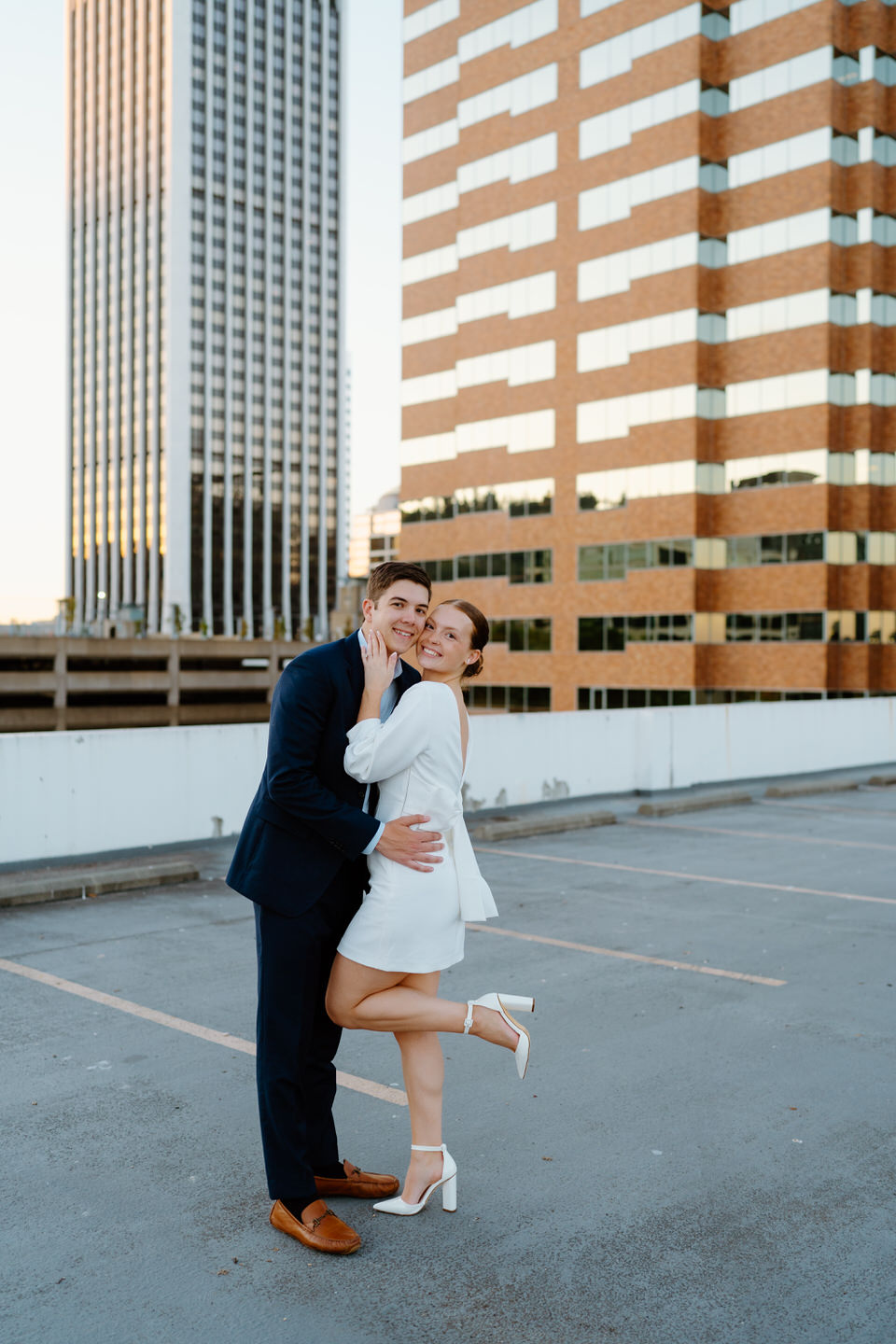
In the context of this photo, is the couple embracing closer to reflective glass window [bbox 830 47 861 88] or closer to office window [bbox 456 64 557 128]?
reflective glass window [bbox 830 47 861 88]

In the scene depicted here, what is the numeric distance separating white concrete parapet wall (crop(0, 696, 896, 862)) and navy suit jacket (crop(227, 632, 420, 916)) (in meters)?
6.60

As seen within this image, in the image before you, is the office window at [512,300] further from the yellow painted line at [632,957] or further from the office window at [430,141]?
the yellow painted line at [632,957]

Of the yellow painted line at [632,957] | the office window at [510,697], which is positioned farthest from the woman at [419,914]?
the office window at [510,697]

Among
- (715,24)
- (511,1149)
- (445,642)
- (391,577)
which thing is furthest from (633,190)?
Answer: (511,1149)

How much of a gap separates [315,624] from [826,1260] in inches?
5539

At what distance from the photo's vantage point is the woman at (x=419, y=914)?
3469mm

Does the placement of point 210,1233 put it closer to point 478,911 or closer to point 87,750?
point 478,911

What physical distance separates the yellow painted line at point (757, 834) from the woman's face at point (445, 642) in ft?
30.2

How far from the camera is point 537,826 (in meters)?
12.7

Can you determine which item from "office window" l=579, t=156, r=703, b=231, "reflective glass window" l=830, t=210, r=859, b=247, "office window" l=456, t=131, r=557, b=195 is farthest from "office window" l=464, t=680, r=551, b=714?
"office window" l=456, t=131, r=557, b=195

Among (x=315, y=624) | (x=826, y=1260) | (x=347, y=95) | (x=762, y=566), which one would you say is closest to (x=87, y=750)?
(x=826, y=1260)

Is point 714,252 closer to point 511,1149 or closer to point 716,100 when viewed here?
point 716,100

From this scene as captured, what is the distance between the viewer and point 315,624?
468 feet

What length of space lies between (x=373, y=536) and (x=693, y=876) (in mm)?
149853
